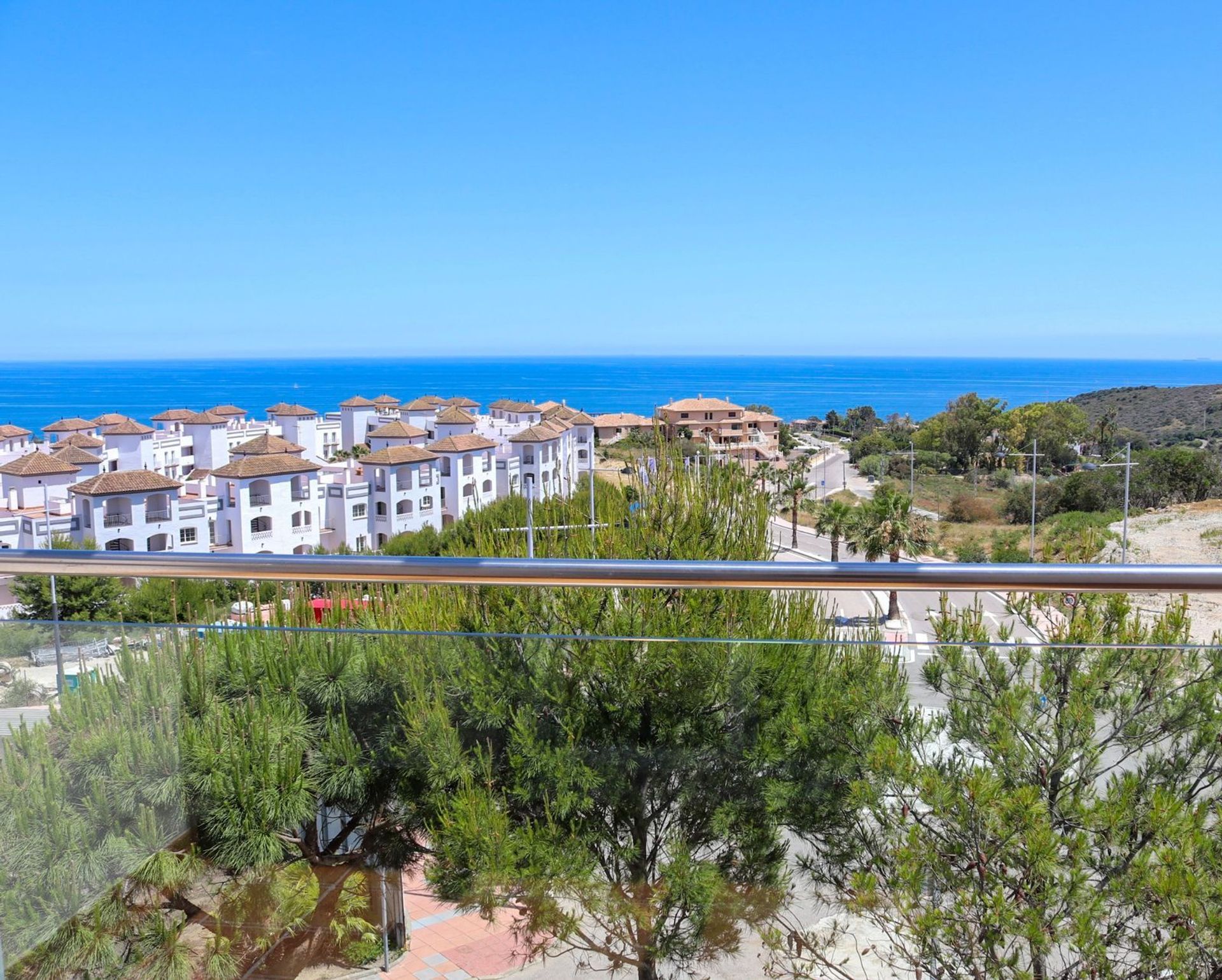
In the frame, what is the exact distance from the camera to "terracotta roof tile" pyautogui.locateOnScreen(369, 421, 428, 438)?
1500 inches

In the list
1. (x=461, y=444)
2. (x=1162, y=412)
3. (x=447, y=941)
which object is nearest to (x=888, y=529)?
(x=461, y=444)

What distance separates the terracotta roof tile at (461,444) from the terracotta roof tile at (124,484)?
10034 millimetres

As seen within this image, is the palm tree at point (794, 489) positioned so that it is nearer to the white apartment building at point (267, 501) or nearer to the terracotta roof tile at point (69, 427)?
the white apartment building at point (267, 501)

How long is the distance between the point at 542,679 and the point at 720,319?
74.3 m

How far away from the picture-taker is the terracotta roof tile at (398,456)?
34.5 metres

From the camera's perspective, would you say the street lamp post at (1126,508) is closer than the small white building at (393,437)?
Yes

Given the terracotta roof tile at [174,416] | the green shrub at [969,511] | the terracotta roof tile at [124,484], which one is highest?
the terracotta roof tile at [174,416]

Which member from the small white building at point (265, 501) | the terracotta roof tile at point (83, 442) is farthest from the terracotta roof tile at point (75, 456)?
the small white building at point (265, 501)

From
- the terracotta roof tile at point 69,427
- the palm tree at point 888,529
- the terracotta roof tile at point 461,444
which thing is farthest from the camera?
the terracotta roof tile at point 69,427

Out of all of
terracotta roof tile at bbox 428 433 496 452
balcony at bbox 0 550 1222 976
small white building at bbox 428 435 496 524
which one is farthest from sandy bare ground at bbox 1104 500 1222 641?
terracotta roof tile at bbox 428 433 496 452

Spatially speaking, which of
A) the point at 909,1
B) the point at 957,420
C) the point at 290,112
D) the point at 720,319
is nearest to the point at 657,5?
the point at 909,1

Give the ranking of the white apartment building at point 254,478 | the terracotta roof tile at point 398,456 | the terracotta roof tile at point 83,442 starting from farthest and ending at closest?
1. the terracotta roof tile at point 83,442
2. the terracotta roof tile at point 398,456
3. the white apartment building at point 254,478

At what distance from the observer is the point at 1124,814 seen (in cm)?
171

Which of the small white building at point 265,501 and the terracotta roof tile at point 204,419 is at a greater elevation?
the terracotta roof tile at point 204,419
